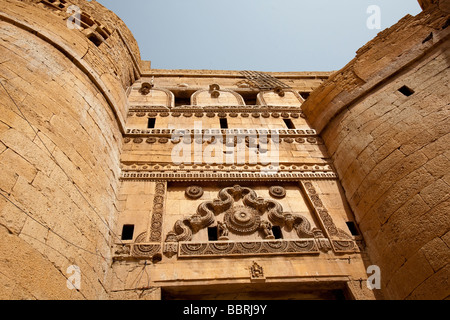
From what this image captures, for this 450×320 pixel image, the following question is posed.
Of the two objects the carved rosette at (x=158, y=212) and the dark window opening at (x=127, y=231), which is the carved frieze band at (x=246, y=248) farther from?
the dark window opening at (x=127, y=231)

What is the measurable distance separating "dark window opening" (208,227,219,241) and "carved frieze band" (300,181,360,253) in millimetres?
1510

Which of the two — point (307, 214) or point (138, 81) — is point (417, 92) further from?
point (138, 81)

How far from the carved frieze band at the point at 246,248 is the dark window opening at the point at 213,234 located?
0.90 feet

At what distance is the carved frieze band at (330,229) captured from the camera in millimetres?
4246

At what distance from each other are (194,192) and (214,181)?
40 centimetres

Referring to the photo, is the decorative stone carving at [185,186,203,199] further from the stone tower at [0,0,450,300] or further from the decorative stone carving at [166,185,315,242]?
the decorative stone carving at [166,185,315,242]

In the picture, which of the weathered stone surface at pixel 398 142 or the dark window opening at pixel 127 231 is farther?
the dark window opening at pixel 127 231

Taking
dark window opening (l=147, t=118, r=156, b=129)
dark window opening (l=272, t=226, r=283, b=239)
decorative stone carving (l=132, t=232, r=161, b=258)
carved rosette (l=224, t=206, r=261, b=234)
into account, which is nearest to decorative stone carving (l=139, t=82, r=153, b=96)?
dark window opening (l=147, t=118, r=156, b=129)

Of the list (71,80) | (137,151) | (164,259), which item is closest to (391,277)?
(164,259)

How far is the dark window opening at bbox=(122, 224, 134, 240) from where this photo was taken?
13.9ft

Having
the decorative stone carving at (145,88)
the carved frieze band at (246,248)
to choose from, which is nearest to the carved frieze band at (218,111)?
the decorative stone carving at (145,88)

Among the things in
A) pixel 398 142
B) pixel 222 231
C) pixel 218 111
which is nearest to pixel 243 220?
pixel 222 231

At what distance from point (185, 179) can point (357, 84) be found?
3586mm

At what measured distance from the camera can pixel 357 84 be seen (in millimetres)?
5816
